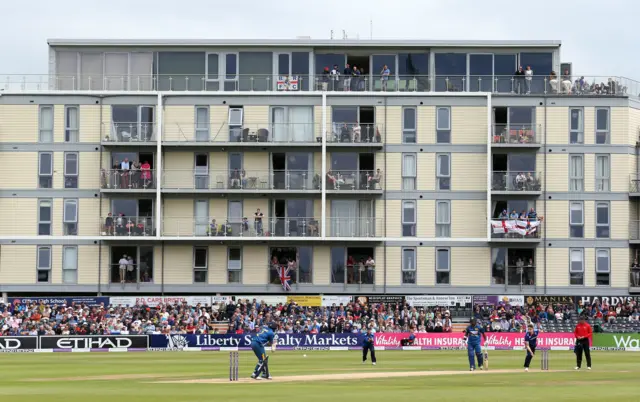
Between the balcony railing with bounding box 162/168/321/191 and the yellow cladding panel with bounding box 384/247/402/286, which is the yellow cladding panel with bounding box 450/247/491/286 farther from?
the balcony railing with bounding box 162/168/321/191

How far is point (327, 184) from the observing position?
78.5 m

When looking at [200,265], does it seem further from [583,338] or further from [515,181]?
[583,338]

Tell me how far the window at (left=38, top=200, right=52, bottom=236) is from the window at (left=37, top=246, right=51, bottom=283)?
1011 millimetres

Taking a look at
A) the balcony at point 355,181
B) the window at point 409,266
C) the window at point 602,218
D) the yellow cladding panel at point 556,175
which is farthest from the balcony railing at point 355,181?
the window at point 602,218

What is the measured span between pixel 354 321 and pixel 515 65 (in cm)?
2027

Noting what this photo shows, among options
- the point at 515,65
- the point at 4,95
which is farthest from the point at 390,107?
the point at 4,95

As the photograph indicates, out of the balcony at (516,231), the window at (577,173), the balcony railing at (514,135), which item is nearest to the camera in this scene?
the balcony at (516,231)

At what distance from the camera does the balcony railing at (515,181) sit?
78.3m

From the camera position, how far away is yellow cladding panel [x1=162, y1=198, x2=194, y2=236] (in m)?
78.7

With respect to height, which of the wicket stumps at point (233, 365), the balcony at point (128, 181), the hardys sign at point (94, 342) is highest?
the balcony at point (128, 181)

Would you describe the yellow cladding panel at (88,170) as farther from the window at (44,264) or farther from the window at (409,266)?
the window at (409,266)

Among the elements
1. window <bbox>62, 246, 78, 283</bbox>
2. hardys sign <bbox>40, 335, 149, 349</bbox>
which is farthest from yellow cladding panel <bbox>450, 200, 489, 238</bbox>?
window <bbox>62, 246, 78, 283</bbox>

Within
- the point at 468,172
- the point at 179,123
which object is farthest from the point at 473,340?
the point at 179,123

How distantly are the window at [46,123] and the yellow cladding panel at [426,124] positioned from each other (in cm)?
2321
